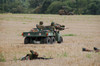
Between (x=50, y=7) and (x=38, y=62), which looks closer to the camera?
(x=38, y=62)

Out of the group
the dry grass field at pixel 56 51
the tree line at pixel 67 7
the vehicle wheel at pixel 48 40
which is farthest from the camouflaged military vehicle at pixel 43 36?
the tree line at pixel 67 7

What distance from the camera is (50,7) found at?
128 m

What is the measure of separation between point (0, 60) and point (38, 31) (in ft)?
26.8

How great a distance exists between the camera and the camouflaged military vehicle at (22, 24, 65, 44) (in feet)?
65.3

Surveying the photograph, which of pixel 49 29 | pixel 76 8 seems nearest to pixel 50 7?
pixel 76 8

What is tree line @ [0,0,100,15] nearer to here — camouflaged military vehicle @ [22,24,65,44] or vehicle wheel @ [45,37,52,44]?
camouflaged military vehicle @ [22,24,65,44]

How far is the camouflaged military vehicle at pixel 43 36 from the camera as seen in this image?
1991cm

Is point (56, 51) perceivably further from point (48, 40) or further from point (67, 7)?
point (67, 7)

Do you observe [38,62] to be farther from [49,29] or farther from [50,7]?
[50,7]

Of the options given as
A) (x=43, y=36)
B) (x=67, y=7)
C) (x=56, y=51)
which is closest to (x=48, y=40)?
(x=43, y=36)

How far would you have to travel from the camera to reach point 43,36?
19844mm

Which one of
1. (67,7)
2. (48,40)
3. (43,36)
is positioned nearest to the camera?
(43,36)

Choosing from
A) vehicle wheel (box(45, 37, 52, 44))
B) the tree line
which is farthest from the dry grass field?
the tree line

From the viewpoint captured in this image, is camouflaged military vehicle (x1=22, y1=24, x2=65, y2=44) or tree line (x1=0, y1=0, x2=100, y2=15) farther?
tree line (x1=0, y1=0, x2=100, y2=15)
